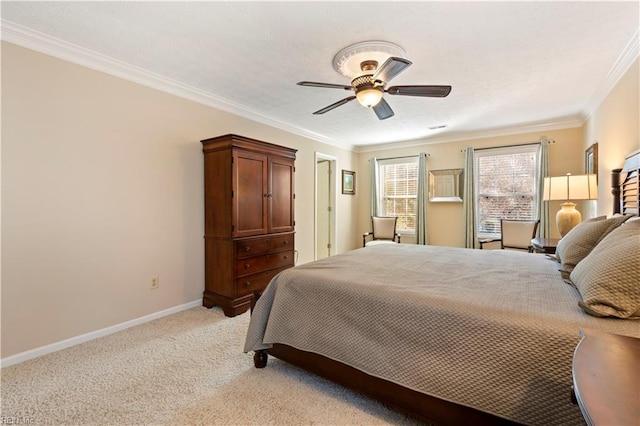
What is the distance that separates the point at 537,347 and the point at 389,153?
202 inches

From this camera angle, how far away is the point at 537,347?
118 cm

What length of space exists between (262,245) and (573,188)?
360 cm

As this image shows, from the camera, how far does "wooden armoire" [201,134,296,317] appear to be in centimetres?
313

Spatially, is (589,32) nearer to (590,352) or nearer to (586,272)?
(586,272)

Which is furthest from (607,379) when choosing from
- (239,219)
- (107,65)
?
(107,65)

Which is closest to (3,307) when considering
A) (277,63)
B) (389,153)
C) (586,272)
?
(277,63)

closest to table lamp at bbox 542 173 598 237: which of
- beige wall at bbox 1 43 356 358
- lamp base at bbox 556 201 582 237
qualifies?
lamp base at bbox 556 201 582 237

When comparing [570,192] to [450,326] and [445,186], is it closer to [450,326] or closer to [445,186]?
[445,186]

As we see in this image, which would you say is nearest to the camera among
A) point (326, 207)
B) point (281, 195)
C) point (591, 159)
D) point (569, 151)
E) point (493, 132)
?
point (591, 159)

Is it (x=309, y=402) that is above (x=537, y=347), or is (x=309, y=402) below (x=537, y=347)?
below

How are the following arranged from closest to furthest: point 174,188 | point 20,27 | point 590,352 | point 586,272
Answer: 1. point 590,352
2. point 586,272
3. point 20,27
4. point 174,188

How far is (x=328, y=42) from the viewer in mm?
2262

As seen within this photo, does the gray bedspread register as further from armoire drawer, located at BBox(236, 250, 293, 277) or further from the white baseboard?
the white baseboard

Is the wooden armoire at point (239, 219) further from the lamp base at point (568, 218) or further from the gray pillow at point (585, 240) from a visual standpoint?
the lamp base at point (568, 218)
